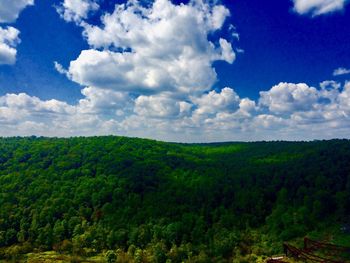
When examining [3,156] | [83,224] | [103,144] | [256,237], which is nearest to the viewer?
[256,237]

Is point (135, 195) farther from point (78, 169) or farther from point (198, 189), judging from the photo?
point (78, 169)

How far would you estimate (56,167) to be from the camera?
140250 mm

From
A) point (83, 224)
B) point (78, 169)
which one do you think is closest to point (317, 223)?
point (83, 224)

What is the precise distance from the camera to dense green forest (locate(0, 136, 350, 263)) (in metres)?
81.2

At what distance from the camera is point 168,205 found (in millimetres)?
104125

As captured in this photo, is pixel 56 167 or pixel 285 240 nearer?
pixel 285 240

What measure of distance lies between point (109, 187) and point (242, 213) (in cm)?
5332

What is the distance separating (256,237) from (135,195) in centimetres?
4871

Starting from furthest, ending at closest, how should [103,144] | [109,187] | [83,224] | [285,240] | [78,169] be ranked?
[103,144] < [78,169] < [109,187] < [83,224] < [285,240]

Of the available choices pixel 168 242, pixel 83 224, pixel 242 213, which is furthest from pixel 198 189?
pixel 83 224

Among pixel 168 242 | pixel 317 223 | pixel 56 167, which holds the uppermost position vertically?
pixel 56 167

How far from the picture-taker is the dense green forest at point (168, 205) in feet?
266

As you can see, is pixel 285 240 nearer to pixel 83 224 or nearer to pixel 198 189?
pixel 198 189

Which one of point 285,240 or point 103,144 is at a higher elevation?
point 103,144
